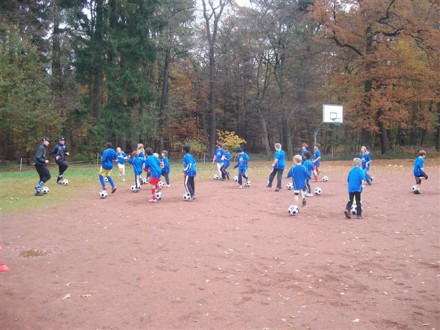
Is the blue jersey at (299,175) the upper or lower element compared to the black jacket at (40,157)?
lower

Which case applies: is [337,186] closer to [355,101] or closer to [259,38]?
[355,101]

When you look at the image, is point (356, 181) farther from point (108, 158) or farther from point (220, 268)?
point (108, 158)

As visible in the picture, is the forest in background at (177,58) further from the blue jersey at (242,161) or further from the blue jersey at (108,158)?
the blue jersey at (242,161)

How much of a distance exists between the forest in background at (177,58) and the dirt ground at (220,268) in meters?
21.3

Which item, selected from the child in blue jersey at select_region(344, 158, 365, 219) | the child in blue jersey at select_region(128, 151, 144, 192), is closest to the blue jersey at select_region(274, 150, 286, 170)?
the child in blue jersey at select_region(344, 158, 365, 219)

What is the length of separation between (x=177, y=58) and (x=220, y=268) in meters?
40.1

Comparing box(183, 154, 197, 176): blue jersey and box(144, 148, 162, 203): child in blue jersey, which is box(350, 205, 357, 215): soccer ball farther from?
box(144, 148, 162, 203): child in blue jersey

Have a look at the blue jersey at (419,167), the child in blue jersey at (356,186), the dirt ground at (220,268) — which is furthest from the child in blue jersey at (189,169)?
the blue jersey at (419,167)

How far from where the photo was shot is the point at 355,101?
3584cm

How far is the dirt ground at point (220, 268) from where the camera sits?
522 centimetres

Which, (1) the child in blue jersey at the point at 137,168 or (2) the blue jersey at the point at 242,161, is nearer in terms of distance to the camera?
(1) the child in blue jersey at the point at 137,168

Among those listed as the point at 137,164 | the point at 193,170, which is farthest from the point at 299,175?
the point at 137,164

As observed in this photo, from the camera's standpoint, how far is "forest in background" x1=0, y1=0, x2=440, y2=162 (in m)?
32.1

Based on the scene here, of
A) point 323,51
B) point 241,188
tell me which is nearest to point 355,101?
point 323,51
